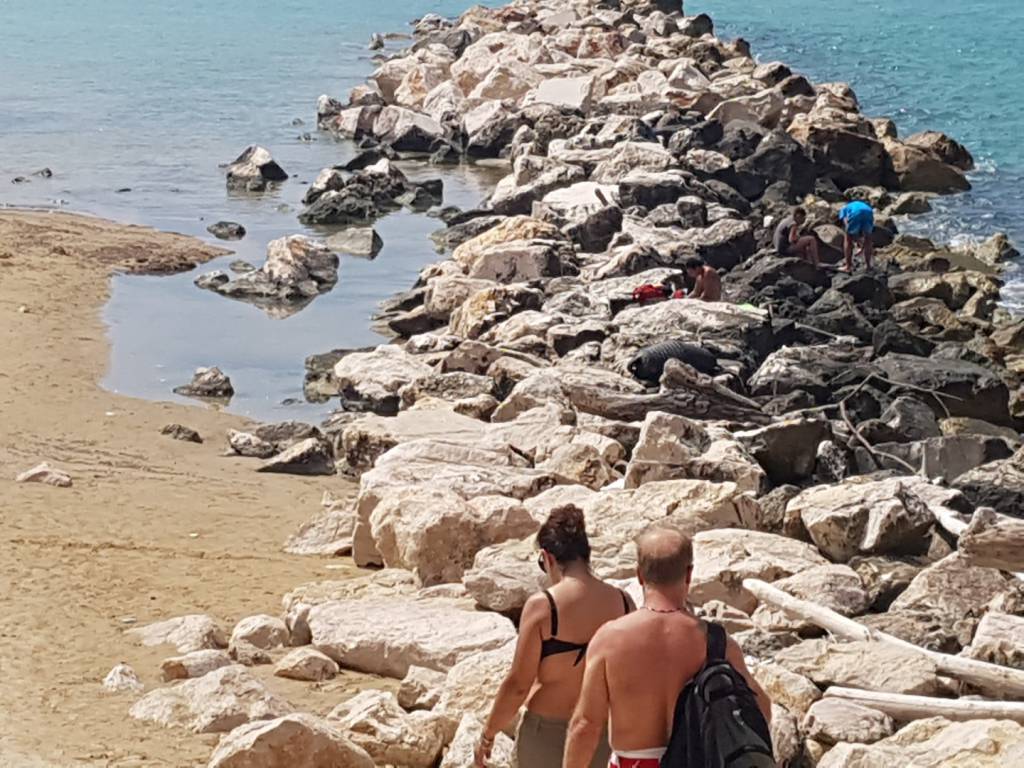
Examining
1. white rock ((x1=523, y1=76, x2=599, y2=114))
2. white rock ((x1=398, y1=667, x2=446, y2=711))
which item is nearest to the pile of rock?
white rock ((x1=523, y1=76, x2=599, y2=114))

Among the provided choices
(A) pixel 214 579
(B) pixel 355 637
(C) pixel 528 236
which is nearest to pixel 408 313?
(C) pixel 528 236

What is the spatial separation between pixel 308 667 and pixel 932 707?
3.70m

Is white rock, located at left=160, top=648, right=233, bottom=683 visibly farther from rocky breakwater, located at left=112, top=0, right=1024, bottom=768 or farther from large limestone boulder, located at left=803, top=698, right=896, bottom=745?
large limestone boulder, located at left=803, top=698, right=896, bottom=745

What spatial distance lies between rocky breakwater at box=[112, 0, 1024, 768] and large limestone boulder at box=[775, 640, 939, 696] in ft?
0.06

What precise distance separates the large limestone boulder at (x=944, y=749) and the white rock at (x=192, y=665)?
12.7ft

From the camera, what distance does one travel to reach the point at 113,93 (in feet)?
148

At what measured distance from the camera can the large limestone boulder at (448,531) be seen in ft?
36.0

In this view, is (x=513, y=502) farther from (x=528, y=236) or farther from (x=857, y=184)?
(x=857, y=184)

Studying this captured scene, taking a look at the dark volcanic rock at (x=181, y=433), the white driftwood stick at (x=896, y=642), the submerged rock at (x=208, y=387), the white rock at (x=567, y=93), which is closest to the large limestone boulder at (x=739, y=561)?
the white driftwood stick at (x=896, y=642)

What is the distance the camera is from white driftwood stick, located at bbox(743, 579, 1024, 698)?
27.0 ft

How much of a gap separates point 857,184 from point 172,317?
49.4 ft

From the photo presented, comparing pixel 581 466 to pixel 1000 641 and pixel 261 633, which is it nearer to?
pixel 261 633

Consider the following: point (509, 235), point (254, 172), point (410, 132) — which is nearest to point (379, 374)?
point (509, 235)

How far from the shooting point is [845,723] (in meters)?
7.88
